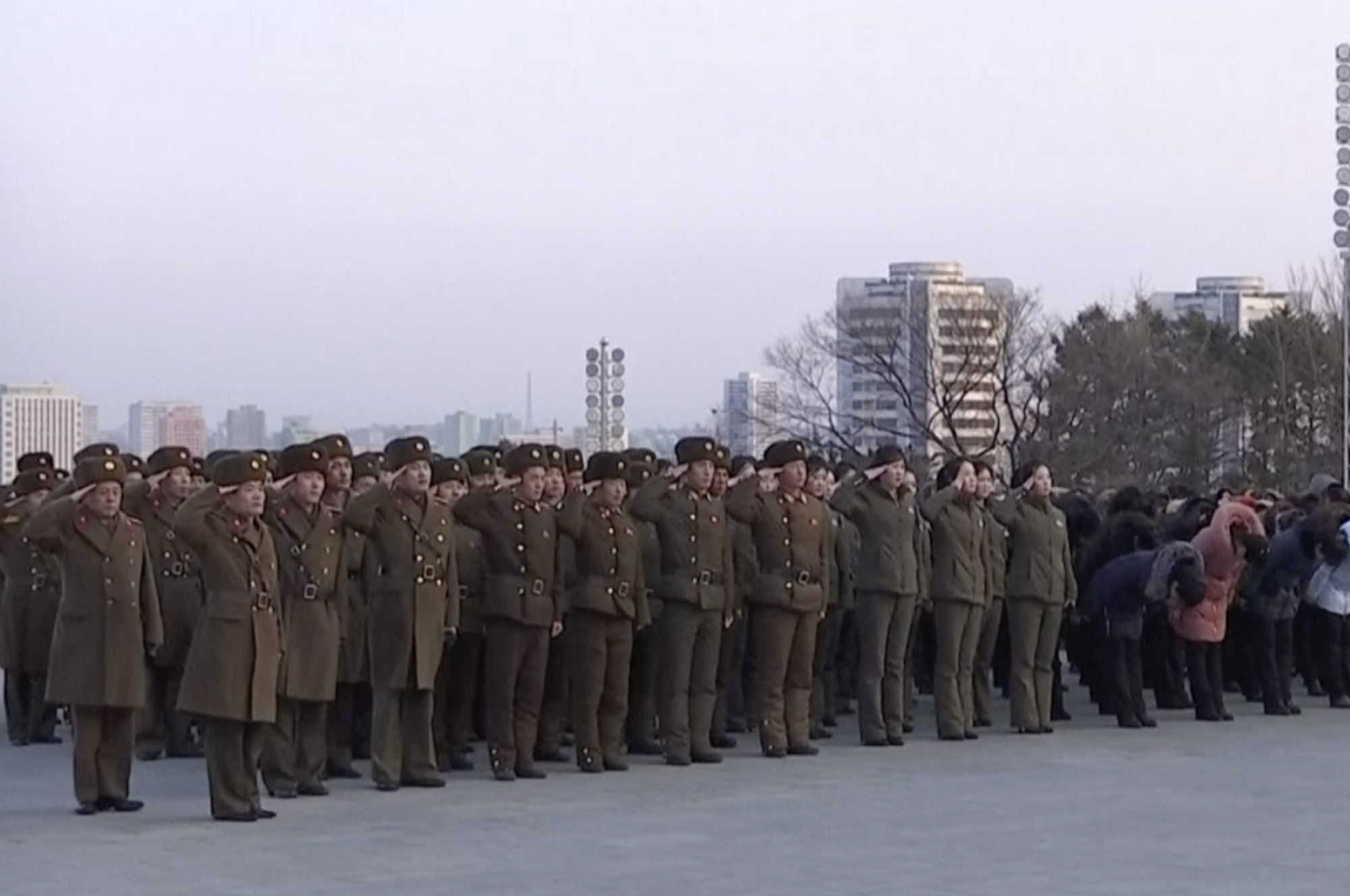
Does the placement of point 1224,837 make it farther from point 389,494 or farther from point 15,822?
point 15,822

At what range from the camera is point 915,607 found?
17.4 meters

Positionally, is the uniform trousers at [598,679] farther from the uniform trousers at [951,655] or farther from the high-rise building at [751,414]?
the high-rise building at [751,414]

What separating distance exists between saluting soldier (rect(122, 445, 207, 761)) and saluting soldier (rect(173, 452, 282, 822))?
8.20ft

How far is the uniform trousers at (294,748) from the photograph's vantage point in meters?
14.5

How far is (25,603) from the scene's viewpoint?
17812mm

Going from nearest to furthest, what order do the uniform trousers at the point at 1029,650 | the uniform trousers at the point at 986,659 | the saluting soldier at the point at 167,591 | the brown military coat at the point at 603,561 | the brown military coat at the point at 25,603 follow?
the brown military coat at the point at 603,561
the saluting soldier at the point at 167,591
the brown military coat at the point at 25,603
the uniform trousers at the point at 1029,650
the uniform trousers at the point at 986,659

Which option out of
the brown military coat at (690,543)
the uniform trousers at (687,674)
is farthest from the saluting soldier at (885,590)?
the uniform trousers at (687,674)

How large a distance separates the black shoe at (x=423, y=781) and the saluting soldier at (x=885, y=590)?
11.5ft

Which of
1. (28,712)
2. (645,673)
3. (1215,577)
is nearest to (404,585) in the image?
(645,673)

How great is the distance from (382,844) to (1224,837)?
417 cm

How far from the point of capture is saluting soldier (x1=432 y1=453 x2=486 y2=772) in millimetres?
15656

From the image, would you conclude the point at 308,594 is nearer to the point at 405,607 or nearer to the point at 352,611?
the point at 405,607

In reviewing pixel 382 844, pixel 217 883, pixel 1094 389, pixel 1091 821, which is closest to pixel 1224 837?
pixel 1091 821

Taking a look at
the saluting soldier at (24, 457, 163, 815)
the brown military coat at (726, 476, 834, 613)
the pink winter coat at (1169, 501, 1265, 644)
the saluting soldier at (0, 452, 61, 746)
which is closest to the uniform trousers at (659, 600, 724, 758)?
the brown military coat at (726, 476, 834, 613)
